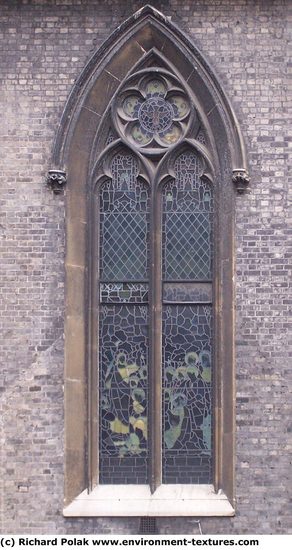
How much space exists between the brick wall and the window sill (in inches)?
4.4

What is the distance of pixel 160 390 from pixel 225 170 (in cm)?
257

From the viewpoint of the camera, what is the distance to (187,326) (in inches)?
469

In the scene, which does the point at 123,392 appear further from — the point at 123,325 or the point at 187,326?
the point at 187,326

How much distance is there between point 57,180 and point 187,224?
1553mm

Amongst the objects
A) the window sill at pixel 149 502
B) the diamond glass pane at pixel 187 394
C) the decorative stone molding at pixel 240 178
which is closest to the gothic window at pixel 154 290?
the diamond glass pane at pixel 187 394

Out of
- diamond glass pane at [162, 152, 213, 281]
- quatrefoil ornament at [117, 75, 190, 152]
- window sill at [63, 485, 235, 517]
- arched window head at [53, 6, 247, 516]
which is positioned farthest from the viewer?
quatrefoil ornament at [117, 75, 190, 152]

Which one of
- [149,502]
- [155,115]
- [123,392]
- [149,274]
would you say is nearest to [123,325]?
[149,274]

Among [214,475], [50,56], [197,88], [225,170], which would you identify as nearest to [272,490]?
[214,475]

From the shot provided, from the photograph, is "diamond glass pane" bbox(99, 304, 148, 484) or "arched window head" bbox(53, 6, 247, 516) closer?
"arched window head" bbox(53, 6, 247, 516)

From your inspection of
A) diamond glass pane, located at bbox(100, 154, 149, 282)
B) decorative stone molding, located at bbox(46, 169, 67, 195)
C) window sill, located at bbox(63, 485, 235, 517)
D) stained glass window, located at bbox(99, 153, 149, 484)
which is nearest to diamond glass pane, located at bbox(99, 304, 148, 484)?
stained glass window, located at bbox(99, 153, 149, 484)

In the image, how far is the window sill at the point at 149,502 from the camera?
37.4 feet

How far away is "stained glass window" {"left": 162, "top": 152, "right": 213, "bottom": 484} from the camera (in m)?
11.8

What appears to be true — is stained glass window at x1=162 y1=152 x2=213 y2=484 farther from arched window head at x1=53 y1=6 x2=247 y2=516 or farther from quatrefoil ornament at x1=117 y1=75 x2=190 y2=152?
quatrefoil ornament at x1=117 y1=75 x2=190 y2=152

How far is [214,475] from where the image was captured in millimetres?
11602
